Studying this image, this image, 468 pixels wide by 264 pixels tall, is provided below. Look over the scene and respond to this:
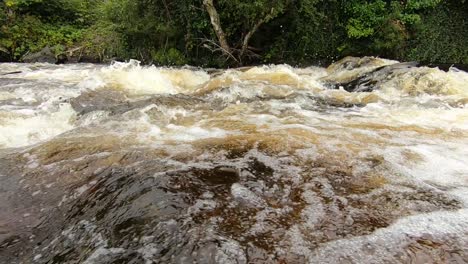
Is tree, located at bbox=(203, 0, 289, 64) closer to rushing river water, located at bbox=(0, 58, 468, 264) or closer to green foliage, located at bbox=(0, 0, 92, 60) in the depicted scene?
rushing river water, located at bbox=(0, 58, 468, 264)

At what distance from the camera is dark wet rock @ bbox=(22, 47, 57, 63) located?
1337 centimetres

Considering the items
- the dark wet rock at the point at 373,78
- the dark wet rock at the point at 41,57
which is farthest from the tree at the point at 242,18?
the dark wet rock at the point at 41,57

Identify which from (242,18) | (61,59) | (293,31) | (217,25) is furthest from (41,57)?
(293,31)

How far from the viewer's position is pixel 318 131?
16.4 ft

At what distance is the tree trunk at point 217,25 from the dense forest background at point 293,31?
26 millimetres

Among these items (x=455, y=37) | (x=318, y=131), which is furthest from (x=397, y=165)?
(x=455, y=37)

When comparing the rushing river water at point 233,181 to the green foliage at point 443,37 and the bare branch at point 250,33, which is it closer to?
the bare branch at point 250,33

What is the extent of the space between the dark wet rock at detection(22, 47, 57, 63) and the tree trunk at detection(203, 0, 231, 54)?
6396 millimetres

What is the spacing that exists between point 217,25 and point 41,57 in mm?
6947

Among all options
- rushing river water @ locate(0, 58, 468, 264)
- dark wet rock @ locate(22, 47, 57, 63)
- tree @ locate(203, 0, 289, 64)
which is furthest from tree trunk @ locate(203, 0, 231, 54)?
dark wet rock @ locate(22, 47, 57, 63)

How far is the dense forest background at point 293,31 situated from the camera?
10875 mm

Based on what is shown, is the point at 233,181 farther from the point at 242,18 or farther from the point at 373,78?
the point at 242,18

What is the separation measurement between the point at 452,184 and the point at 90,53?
13257 mm

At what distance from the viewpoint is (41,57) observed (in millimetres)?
13430
